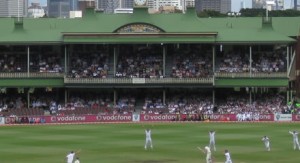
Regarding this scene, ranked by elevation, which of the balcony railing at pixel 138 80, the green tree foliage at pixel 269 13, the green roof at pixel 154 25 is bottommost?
the balcony railing at pixel 138 80

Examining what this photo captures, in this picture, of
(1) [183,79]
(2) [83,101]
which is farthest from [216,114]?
(2) [83,101]

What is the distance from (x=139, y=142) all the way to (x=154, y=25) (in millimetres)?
28940

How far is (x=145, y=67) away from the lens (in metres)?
78.5

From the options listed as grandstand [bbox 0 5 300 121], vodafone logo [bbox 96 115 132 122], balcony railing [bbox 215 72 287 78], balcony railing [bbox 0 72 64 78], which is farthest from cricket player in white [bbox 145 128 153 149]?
balcony railing [bbox 0 72 64 78]

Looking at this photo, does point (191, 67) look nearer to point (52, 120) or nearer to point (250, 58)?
point (250, 58)

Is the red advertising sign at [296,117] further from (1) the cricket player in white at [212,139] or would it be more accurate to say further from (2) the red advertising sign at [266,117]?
(1) the cricket player in white at [212,139]

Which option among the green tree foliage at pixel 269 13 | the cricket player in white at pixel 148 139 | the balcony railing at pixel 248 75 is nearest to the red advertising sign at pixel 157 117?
the balcony railing at pixel 248 75

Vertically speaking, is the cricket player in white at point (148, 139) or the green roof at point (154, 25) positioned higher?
the green roof at point (154, 25)

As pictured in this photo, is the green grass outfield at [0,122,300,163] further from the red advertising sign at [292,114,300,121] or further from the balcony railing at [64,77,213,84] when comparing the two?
the balcony railing at [64,77,213,84]

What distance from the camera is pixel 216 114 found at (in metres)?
70.9

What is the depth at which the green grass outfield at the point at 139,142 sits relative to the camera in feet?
132

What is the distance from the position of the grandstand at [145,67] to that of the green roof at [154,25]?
107mm

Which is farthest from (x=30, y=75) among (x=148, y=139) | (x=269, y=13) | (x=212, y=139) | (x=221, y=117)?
(x=269, y=13)

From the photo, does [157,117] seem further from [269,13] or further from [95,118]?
[269,13]
